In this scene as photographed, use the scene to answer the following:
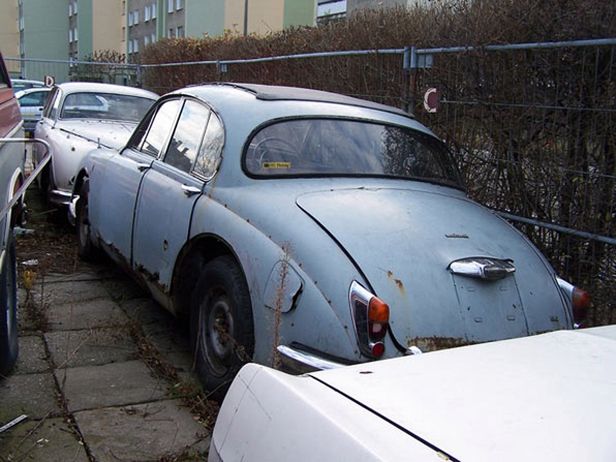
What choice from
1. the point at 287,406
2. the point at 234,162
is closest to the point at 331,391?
the point at 287,406

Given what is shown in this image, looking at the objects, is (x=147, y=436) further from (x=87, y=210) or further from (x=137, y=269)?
(x=87, y=210)

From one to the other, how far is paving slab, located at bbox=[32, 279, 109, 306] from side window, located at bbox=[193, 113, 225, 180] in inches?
72.7

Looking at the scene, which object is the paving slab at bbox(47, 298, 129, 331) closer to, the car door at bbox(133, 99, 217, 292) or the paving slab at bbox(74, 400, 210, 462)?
the car door at bbox(133, 99, 217, 292)

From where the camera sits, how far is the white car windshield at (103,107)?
860 centimetres

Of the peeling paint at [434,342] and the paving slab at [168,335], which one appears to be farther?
the paving slab at [168,335]

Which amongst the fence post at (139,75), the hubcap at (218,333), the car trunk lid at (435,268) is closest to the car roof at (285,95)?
the car trunk lid at (435,268)

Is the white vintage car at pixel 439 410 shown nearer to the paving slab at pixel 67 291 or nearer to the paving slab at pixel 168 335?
the paving slab at pixel 168 335

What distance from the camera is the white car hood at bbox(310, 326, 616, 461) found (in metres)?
1.46

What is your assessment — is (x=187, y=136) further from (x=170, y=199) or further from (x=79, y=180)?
(x=79, y=180)

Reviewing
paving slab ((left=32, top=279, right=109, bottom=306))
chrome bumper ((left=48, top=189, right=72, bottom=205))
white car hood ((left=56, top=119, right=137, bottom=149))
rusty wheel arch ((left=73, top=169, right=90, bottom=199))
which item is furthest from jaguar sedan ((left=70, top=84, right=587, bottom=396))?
chrome bumper ((left=48, top=189, right=72, bottom=205))

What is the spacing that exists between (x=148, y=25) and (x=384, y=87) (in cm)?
5253

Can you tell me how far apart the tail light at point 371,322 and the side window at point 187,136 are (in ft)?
6.30

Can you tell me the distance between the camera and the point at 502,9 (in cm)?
553

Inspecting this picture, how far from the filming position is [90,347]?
4.44 metres
